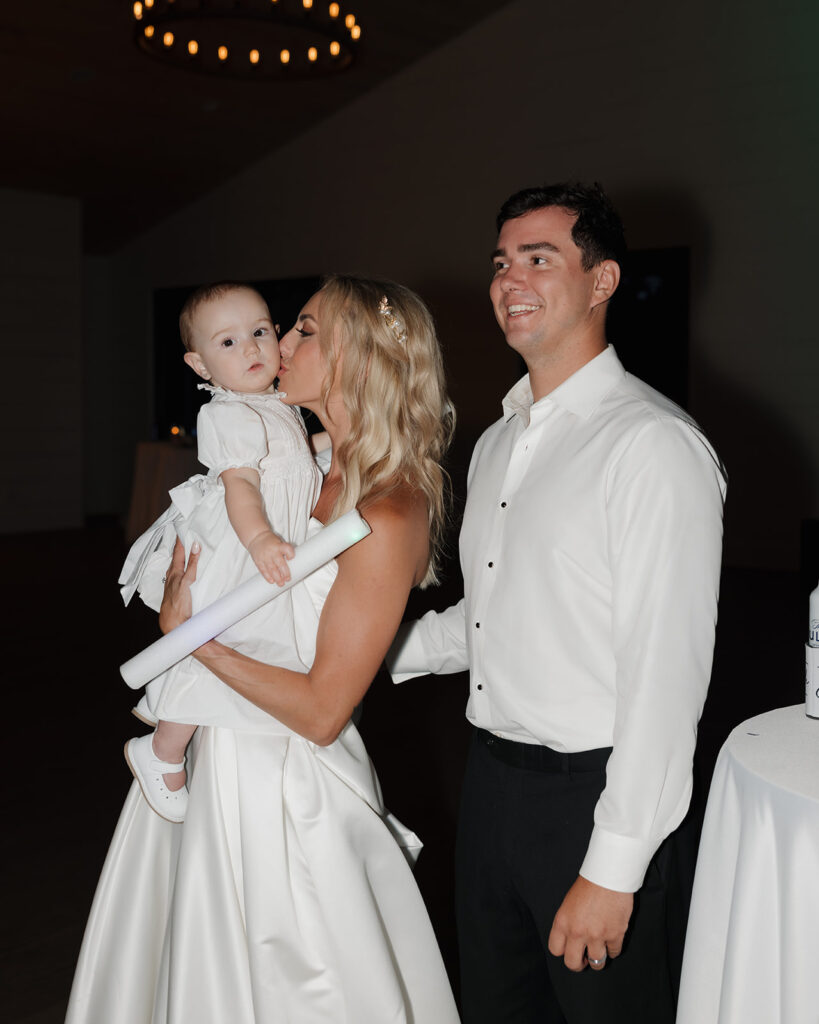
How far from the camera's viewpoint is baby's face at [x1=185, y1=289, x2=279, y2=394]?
1.92 metres

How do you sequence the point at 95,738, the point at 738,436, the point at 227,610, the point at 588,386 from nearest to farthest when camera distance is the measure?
the point at 227,610
the point at 588,386
the point at 95,738
the point at 738,436

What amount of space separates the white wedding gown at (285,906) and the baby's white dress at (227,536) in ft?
0.15

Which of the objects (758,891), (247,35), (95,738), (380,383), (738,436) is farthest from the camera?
(738,436)

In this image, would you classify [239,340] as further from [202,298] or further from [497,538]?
[497,538]

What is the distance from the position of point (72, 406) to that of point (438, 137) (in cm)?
527

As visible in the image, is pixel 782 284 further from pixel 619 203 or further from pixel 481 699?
pixel 481 699

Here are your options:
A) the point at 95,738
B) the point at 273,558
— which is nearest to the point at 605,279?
the point at 273,558

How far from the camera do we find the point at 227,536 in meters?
1.80

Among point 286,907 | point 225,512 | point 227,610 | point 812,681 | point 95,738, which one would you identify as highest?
point 225,512

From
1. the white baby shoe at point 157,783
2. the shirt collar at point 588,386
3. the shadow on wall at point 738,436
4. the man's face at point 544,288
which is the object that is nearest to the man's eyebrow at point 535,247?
the man's face at point 544,288

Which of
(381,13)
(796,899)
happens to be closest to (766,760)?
(796,899)

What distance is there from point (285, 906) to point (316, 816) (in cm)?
15

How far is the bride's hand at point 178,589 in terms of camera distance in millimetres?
1751

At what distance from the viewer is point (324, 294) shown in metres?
1.79
